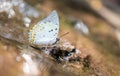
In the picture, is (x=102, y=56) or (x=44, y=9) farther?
(x=44, y=9)

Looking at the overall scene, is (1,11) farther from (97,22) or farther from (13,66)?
(97,22)

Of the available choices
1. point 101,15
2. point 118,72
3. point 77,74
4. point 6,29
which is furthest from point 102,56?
point 101,15

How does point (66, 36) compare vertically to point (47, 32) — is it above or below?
above

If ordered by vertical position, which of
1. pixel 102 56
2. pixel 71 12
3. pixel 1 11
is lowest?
pixel 102 56

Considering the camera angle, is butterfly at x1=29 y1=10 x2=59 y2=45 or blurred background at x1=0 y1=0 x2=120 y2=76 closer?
blurred background at x1=0 y1=0 x2=120 y2=76
